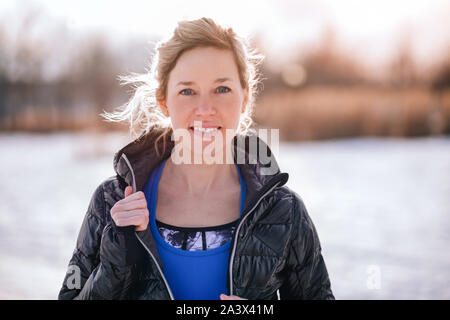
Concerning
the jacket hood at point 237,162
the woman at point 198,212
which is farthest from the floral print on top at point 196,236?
the jacket hood at point 237,162

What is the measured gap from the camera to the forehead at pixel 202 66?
1.58 metres

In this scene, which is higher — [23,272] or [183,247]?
[183,247]

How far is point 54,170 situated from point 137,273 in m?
8.09

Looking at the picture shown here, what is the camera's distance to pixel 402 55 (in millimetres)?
16219

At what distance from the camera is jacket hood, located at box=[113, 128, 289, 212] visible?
1608 millimetres

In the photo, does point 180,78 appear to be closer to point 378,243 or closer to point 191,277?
point 191,277

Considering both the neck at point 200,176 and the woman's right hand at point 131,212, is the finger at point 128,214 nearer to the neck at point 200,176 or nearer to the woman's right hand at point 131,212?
the woman's right hand at point 131,212

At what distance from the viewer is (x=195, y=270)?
4.90 feet

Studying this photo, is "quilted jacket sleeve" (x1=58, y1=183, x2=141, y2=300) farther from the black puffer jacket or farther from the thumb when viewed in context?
the thumb

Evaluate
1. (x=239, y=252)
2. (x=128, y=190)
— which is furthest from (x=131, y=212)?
(x=239, y=252)

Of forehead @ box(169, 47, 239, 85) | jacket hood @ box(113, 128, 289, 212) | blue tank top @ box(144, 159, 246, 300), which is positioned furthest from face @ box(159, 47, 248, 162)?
blue tank top @ box(144, 159, 246, 300)

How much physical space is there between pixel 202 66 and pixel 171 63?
0.13 m

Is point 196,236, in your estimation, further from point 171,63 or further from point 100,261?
point 171,63

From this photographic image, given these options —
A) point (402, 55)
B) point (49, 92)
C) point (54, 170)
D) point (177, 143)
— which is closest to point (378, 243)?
point (177, 143)
